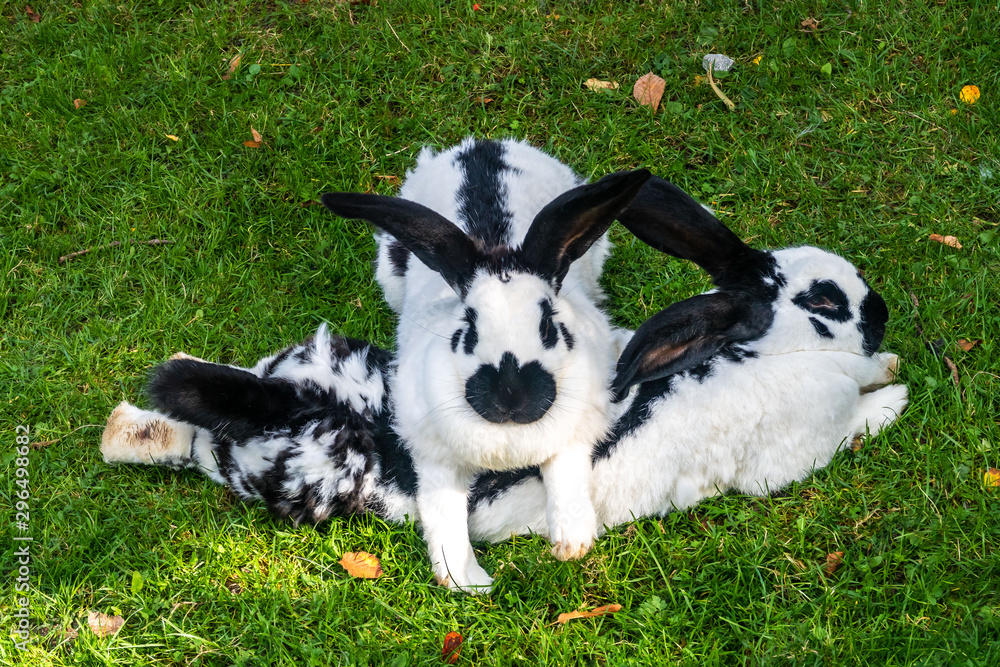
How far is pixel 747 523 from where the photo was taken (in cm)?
319

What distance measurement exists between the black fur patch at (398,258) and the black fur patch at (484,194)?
34 cm

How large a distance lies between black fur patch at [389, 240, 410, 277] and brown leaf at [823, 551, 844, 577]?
1.99 meters

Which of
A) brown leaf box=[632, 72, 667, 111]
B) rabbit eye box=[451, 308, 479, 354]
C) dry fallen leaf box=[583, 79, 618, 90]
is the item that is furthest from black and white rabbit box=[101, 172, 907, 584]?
dry fallen leaf box=[583, 79, 618, 90]

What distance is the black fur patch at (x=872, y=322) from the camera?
3.32 meters

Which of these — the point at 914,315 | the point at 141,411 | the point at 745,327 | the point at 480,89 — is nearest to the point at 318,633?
the point at 141,411

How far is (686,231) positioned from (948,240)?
58.1 inches

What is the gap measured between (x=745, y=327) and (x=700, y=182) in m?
1.31

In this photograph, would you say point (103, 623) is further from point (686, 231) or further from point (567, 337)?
point (686, 231)

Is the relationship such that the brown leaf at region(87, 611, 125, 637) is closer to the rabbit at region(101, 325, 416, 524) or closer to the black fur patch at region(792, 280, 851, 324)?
the rabbit at region(101, 325, 416, 524)

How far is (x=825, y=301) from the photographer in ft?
10.8

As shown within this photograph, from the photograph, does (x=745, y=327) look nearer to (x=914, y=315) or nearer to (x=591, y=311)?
(x=591, y=311)

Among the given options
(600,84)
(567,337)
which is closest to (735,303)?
(567,337)

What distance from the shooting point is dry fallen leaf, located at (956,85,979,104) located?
4.37 metres

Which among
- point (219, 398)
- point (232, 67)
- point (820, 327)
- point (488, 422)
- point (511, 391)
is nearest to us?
point (511, 391)
